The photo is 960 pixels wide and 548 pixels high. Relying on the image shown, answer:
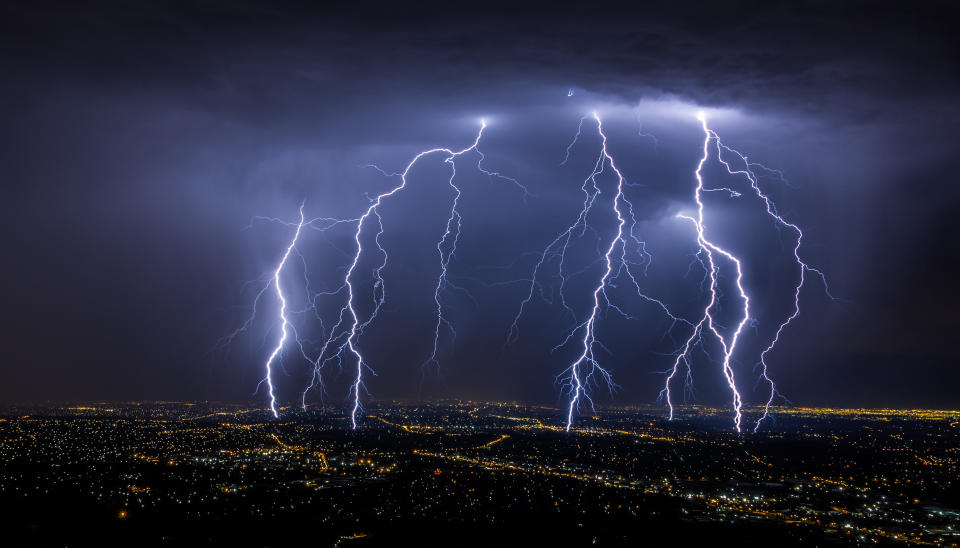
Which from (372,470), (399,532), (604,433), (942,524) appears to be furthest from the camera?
(604,433)

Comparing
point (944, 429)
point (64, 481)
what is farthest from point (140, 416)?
point (944, 429)

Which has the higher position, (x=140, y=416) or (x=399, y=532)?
(x=399, y=532)

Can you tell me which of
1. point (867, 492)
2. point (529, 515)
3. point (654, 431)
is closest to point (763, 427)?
point (654, 431)

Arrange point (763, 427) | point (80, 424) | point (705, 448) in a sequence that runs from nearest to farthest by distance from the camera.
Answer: point (705, 448) → point (80, 424) → point (763, 427)

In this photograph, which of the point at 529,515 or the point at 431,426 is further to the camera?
the point at 431,426

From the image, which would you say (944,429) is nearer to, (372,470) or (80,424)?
(372,470)

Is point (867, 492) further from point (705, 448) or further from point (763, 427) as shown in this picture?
point (763, 427)
